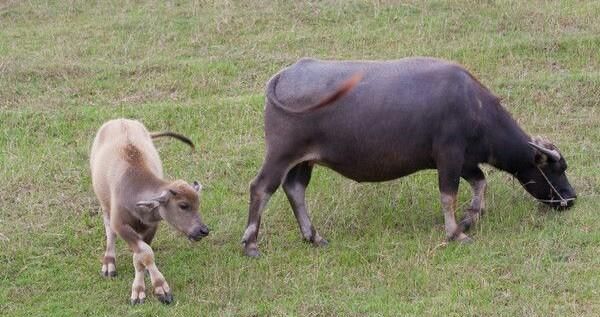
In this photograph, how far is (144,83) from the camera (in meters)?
12.3

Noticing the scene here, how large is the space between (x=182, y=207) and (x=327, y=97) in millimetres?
1638

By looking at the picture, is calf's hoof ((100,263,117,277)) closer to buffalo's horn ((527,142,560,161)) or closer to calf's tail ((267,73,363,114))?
calf's tail ((267,73,363,114))

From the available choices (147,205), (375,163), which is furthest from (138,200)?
(375,163)

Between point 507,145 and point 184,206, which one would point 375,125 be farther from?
point 184,206

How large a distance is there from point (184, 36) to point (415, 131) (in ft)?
21.1

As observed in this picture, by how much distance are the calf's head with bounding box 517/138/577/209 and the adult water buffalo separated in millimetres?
482

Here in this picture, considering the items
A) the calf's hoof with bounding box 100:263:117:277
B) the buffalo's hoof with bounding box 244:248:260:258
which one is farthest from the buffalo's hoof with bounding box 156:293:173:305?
the buffalo's hoof with bounding box 244:248:260:258

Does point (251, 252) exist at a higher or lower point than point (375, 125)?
lower

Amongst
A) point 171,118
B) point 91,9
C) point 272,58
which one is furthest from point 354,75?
point 91,9

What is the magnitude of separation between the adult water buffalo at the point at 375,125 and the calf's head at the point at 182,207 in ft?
3.32

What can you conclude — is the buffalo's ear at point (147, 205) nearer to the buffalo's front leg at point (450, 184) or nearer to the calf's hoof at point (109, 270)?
the calf's hoof at point (109, 270)

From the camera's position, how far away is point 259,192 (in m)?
8.14

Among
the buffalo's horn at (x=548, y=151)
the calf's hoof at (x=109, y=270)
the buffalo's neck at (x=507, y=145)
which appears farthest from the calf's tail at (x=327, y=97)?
the calf's hoof at (x=109, y=270)

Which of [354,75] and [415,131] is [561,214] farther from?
[354,75]
